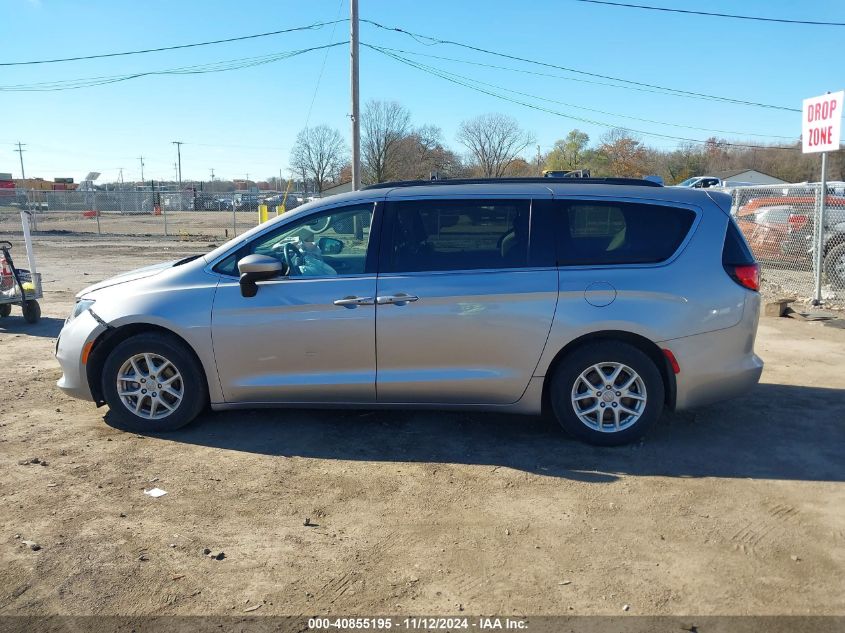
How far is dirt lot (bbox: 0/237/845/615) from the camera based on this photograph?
3.08m

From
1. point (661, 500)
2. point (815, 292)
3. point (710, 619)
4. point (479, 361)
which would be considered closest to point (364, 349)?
point (479, 361)

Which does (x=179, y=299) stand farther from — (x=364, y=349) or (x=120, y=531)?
(x=120, y=531)

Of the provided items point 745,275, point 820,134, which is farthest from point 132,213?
point 745,275

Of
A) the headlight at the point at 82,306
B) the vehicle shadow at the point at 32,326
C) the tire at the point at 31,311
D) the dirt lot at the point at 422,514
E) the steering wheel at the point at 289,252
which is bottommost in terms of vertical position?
the dirt lot at the point at 422,514

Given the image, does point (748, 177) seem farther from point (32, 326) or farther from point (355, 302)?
point (355, 302)

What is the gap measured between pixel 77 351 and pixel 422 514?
294 cm

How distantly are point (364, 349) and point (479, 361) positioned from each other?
2.64ft

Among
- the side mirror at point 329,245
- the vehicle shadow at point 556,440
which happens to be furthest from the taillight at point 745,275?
the side mirror at point 329,245

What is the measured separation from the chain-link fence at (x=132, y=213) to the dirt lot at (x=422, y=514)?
1704 centimetres

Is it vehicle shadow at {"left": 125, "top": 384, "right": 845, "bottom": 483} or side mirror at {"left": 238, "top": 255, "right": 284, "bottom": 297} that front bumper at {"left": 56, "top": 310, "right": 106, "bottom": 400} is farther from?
side mirror at {"left": 238, "top": 255, "right": 284, "bottom": 297}

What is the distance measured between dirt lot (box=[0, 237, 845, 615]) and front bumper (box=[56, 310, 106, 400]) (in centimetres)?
34

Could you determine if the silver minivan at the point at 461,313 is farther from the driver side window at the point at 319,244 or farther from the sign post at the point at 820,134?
the sign post at the point at 820,134

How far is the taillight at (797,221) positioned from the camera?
41.8 feet

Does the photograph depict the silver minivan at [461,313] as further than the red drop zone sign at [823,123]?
No
